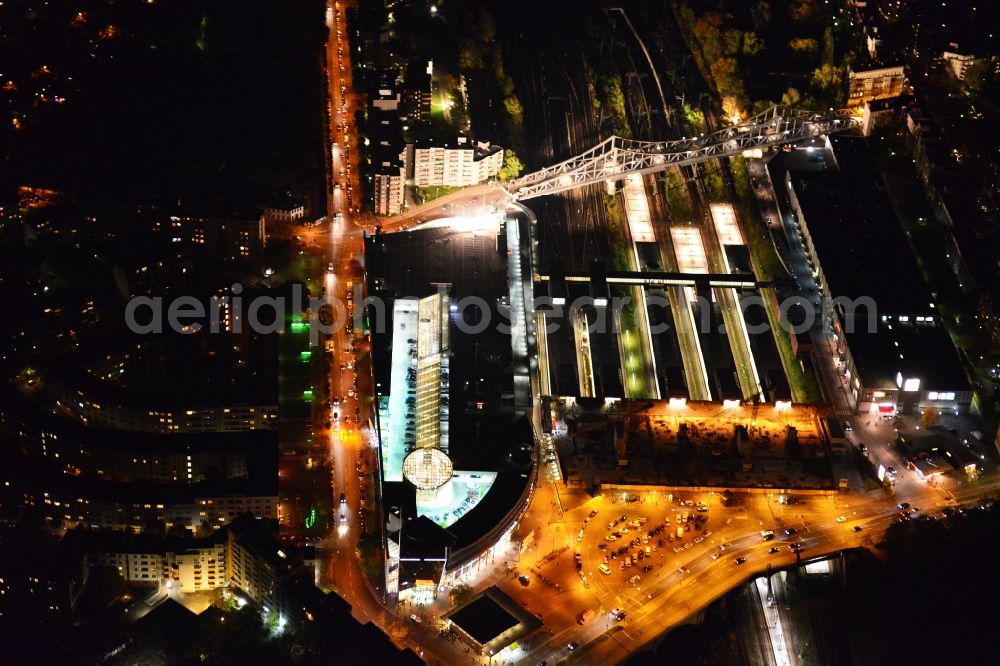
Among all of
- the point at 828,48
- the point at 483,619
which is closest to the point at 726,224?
the point at 828,48

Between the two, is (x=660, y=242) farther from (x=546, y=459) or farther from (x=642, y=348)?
(x=546, y=459)

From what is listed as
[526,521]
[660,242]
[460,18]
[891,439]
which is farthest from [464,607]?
[460,18]

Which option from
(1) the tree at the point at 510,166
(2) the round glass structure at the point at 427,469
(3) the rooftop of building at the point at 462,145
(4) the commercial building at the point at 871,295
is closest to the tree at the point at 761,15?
(4) the commercial building at the point at 871,295

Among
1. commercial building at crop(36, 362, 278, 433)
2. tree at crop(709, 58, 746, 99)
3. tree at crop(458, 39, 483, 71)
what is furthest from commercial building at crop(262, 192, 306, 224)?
tree at crop(709, 58, 746, 99)

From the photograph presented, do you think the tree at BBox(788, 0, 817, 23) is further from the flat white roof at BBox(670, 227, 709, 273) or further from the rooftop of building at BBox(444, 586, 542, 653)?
the rooftop of building at BBox(444, 586, 542, 653)

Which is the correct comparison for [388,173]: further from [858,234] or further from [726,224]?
[858,234]

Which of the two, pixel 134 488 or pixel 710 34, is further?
pixel 710 34

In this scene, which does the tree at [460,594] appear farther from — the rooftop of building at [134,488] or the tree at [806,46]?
the tree at [806,46]

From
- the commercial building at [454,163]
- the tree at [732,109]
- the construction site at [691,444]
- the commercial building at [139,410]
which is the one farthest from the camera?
the tree at [732,109]
